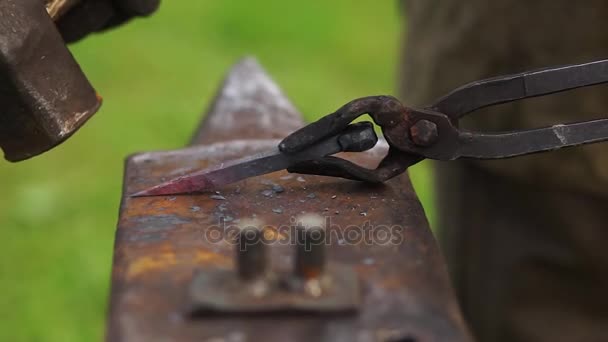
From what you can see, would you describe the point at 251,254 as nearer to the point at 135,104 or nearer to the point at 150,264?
the point at 150,264

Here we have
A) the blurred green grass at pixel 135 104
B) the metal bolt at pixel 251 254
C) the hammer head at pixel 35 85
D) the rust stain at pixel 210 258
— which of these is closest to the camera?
the metal bolt at pixel 251 254

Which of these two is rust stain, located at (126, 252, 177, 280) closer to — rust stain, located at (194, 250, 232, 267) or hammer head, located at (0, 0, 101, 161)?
rust stain, located at (194, 250, 232, 267)

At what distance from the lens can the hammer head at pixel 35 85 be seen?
1.04m

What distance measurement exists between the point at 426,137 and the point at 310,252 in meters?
0.30

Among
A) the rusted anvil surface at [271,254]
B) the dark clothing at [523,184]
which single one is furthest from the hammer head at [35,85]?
the dark clothing at [523,184]

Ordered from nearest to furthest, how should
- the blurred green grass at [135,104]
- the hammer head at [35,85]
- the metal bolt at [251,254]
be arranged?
the metal bolt at [251,254] → the hammer head at [35,85] → the blurred green grass at [135,104]

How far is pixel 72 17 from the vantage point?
4.09ft

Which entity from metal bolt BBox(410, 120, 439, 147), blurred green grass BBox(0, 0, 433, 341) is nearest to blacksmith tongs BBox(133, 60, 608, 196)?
metal bolt BBox(410, 120, 439, 147)

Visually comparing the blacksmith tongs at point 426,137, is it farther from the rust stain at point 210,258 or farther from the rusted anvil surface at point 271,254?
the rust stain at point 210,258

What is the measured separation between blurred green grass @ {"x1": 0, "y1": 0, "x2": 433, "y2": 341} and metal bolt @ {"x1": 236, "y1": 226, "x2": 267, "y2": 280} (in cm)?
145

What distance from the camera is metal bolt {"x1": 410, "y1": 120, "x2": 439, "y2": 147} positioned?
109 centimetres

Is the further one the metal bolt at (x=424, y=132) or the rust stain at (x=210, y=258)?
the metal bolt at (x=424, y=132)

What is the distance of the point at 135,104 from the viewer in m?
4.07

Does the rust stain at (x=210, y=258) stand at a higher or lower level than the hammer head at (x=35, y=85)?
lower
